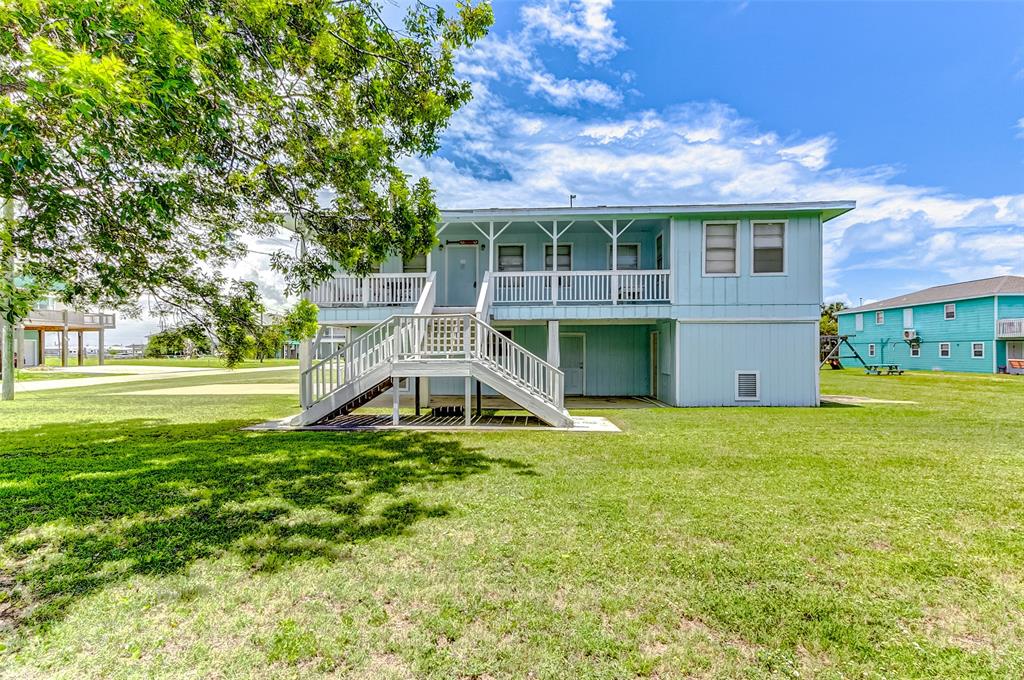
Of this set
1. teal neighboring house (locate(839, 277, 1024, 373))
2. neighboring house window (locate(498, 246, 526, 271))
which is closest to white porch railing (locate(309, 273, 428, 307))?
neighboring house window (locate(498, 246, 526, 271))

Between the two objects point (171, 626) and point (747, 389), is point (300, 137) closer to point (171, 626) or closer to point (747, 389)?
point (171, 626)

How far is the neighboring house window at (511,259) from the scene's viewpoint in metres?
13.6

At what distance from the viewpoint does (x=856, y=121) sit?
18281mm

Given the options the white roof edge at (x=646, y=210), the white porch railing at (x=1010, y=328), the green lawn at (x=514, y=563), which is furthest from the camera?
the white porch railing at (x=1010, y=328)

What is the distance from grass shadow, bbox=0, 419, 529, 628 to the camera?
128 inches

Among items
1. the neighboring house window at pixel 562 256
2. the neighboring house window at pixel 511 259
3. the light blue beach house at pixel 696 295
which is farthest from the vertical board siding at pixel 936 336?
the neighboring house window at pixel 511 259

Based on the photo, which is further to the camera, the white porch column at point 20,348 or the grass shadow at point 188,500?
the white porch column at point 20,348

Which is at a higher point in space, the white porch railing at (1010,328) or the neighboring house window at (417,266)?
the neighboring house window at (417,266)

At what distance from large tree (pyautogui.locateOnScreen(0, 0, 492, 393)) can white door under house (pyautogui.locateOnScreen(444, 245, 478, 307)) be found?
471 centimetres

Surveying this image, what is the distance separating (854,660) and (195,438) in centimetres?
922

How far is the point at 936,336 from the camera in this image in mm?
29562

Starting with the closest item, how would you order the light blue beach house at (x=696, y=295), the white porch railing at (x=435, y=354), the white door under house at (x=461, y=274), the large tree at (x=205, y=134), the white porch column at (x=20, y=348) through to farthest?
the large tree at (x=205, y=134) → the white porch railing at (x=435, y=354) → the light blue beach house at (x=696, y=295) → the white door under house at (x=461, y=274) → the white porch column at (x=20, y=348)

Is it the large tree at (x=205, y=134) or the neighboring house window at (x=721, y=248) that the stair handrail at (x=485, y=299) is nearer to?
the large tree at (x=205, y=134)

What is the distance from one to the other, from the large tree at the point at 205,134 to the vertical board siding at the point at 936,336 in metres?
34.7
